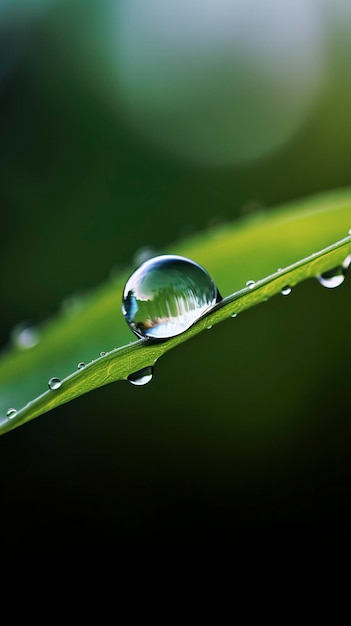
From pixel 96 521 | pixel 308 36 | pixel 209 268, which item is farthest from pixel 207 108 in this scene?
pixel 209 268

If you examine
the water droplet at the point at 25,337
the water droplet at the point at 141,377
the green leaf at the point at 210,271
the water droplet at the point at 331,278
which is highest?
the water droplet at the point at 25,337

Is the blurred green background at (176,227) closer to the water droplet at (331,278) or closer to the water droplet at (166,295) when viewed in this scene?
the water droplet at (166,295)

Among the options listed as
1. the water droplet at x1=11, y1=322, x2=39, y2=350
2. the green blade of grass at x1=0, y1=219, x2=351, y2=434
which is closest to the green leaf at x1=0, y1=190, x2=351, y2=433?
the water droplet at x1=11, y1=322, x2=39, y2=350

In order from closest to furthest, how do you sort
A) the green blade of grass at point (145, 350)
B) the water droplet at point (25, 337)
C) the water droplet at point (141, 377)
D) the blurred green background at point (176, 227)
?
the green blade of grass at point (145, 350) < the water droplet at point (141, 377) < the water droplet at point (25, 337) < the blurred green background at point (176, 227)

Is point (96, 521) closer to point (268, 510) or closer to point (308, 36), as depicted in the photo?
point (268, 510)

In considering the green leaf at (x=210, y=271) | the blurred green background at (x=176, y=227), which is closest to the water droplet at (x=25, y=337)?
the green leaf at (x=210, y=271)

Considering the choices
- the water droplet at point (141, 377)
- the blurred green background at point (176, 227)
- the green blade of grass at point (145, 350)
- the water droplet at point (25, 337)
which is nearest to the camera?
the green blade of grass at point (145, 350)

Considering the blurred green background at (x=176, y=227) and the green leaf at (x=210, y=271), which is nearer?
the green leaf at (x=210, y=271)

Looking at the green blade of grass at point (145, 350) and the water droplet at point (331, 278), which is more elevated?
the green blade of grass at point (145, 350)
